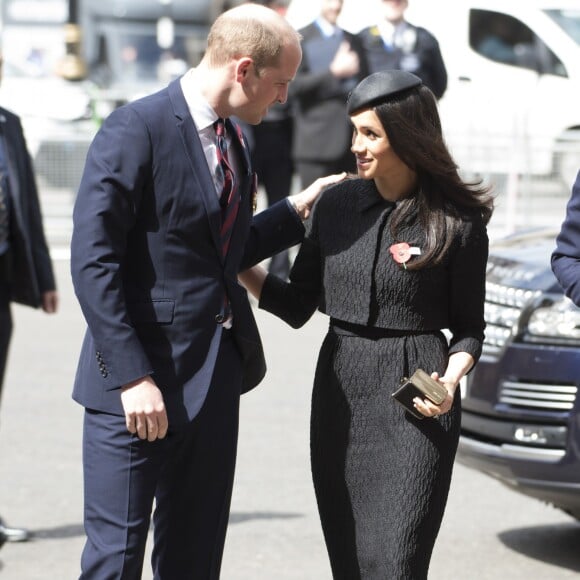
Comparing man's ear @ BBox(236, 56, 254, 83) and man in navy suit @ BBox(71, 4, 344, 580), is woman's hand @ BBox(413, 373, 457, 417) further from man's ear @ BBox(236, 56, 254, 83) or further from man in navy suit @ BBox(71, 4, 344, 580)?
man's ear @ BBox(236, 56, 254, 83)

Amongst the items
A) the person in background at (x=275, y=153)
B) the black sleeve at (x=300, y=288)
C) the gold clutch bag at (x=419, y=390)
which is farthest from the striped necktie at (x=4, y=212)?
the person in background at (x=275, y=153)

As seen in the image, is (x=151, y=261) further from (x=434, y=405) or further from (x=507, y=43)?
(x=507, y=43)

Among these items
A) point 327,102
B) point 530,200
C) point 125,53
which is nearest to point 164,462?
point 327,102

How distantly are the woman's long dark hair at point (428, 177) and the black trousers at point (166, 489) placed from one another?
569 mm

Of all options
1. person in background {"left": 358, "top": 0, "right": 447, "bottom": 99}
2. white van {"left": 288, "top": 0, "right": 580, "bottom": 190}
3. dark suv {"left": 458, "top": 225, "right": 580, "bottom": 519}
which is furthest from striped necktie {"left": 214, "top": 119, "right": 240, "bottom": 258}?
white van {"left": 288, "top": 0, "right": 580, "bottom": 190}

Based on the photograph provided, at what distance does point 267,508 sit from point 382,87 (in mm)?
2815

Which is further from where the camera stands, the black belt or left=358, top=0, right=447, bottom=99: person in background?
left=358, top=0, right=447, bottom=99: person in background

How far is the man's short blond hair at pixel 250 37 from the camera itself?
340 cm

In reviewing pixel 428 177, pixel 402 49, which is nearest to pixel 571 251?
pixel 428 177

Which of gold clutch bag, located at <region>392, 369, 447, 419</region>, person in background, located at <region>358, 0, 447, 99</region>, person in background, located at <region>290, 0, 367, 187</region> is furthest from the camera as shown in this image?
person in background, located at <region>358, 0, 447, 99</region>

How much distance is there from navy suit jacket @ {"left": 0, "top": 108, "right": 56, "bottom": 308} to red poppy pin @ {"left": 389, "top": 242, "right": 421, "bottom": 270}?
6.88 feet

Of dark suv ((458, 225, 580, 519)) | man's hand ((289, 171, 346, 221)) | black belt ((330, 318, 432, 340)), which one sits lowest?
dark suv ((458, 225, 580, 519))

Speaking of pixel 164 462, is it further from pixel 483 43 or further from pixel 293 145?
pixel 483 43

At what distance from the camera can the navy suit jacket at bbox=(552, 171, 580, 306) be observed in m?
3.77
